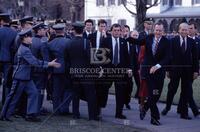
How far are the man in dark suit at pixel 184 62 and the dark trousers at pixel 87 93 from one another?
1.85 m

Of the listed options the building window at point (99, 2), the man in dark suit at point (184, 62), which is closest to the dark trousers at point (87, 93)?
the man in dark suit at point (184, 62)

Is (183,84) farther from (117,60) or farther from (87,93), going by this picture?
(87,93)

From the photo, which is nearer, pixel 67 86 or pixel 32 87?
pixel 32 87

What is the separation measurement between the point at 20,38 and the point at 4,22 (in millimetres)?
1508

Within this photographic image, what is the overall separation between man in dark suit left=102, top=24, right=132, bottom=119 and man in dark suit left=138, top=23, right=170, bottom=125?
794 mm

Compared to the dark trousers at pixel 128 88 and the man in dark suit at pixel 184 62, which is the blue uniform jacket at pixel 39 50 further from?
the man in dark suit at pixel 184 62

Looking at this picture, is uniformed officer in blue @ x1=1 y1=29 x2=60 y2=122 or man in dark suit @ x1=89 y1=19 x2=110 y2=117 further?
man in dark suit @ x1=89 y1=19 x2=110 y2=117

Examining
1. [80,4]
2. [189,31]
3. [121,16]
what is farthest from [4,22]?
[80,4]

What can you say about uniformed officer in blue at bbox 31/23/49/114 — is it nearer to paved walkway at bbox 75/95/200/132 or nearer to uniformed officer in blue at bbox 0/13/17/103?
uniformed officer in blue at bbox 0/13/17/103

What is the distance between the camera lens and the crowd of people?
1090cm

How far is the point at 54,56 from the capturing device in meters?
11.8

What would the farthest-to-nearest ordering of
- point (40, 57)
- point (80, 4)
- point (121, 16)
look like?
point (80, 4)
point (121, 16)
point (40, 57)

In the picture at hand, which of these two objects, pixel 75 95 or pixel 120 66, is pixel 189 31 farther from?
pixel 75 95

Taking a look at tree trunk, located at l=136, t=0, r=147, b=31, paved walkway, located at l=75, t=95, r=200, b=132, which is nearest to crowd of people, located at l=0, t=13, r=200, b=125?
paved walkway, located at l=75, t=95, r=200, b=132
